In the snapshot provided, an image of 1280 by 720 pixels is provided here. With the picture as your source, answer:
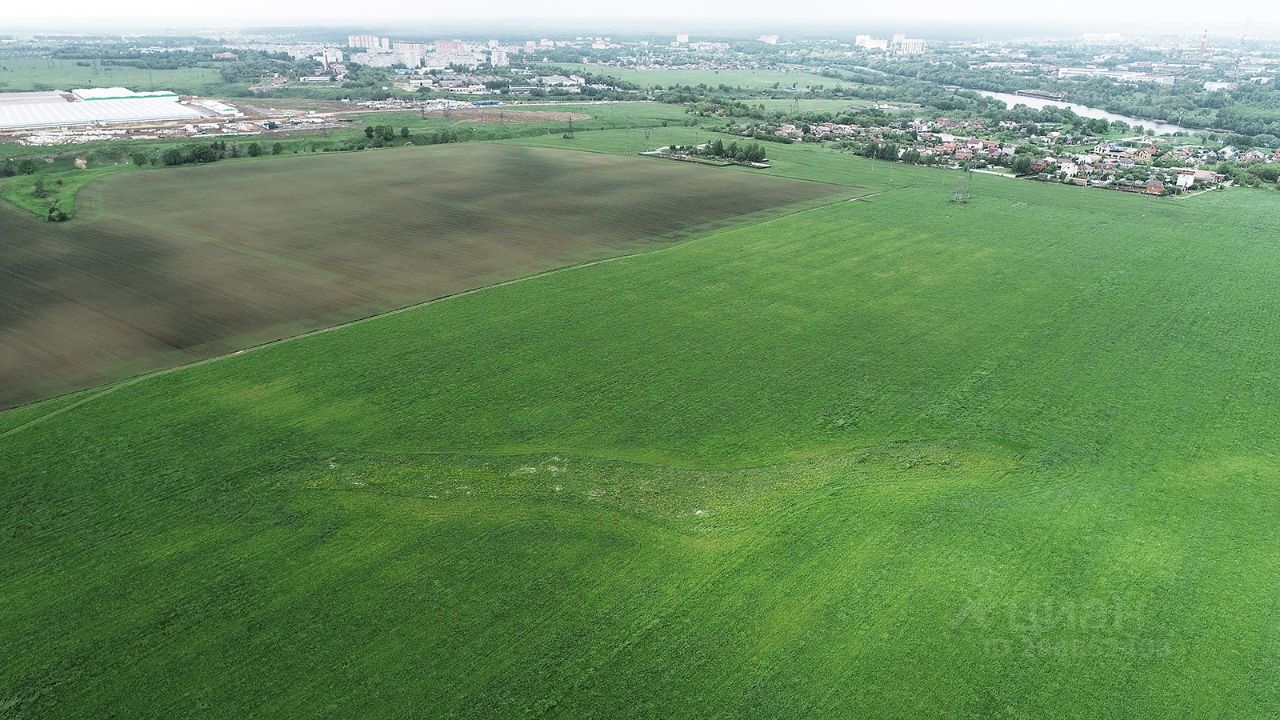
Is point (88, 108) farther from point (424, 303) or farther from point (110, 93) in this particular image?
point (424, 303)

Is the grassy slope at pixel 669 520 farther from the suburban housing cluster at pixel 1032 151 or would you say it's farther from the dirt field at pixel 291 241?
the suburban housing cluster at pixel 1032 151

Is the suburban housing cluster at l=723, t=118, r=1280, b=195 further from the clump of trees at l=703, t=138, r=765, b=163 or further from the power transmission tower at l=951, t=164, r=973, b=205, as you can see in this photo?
the clump of trees at l=703, t=138, r=765, b=163

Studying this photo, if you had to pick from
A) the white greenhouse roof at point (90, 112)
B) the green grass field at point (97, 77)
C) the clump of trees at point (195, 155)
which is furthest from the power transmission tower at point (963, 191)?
the green grass field at point (97, 77)

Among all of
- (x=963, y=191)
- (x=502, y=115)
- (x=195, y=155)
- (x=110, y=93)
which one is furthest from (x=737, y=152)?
(x=110, y=93)

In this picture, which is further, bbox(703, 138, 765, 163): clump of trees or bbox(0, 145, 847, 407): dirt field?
bbox(703, 138, 765, 163): clump of trees

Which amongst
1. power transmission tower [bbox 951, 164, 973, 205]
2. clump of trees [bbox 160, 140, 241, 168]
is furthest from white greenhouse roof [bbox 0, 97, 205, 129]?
power transmission tower [bbox 951, 164, 973, 205]

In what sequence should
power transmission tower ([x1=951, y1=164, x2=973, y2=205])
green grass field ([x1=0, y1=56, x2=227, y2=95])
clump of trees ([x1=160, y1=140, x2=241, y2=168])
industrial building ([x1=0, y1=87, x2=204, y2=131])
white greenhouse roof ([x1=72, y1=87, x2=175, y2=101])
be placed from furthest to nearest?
green grass field ([x1=0, y1=56, x2=227, y2=95]), white greenhouse roof ([x1=72, y1=87, x2=175, y2=101]), industrial building ([x1=0, y1=87, x2=204, y2=131]), clump of trees ([x1=160, y1=140, x2=241, y2=168]), power transmission tower ([x1=951, y1=164, x2=973, y2=205])
